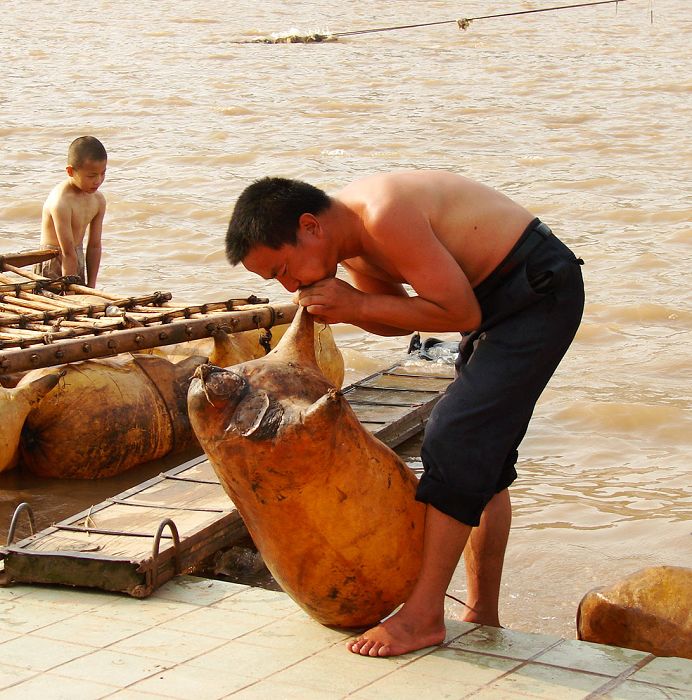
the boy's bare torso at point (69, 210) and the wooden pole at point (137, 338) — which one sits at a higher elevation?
the boy's bare torso at point (69, 210)

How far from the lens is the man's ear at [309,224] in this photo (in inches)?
130

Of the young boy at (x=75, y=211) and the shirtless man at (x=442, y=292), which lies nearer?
the shirtless man at (x=442, y=292)

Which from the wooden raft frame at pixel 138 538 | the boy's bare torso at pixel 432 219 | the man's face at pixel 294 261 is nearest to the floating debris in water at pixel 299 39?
the wooden raft frame at pixel 138 538

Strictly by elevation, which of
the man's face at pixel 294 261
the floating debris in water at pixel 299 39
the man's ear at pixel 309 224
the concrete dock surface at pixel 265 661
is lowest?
the concrete dock surface at pixel 265 661

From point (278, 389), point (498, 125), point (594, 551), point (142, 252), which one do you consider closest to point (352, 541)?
point (278, 389)

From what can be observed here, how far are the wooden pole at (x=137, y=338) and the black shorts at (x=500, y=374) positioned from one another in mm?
2292

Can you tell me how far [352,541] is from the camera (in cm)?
339

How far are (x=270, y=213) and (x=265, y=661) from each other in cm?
121

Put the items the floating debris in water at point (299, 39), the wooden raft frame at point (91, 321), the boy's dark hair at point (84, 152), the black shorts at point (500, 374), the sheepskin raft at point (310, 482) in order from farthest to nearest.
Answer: the floating debris in water at point (299, 39)
the boy's dark hair at point (84, 152)
the wooden raft frame at point (91, 321)
the black shorts at point (500, 374)
the sheepskin raft at point (310, 482)

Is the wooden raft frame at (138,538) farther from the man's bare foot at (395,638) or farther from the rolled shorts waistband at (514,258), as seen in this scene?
the rolled shorts waistband at (514,258)

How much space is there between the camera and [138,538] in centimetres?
422

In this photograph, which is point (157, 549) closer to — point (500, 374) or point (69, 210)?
point (500, 374)

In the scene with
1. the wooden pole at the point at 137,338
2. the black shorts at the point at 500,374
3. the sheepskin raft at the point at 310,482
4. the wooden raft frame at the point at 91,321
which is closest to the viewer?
the sheepskin raft at the point at 310,482

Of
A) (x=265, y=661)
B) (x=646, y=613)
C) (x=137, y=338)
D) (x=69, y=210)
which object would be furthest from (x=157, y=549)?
(x=69, y=210)
